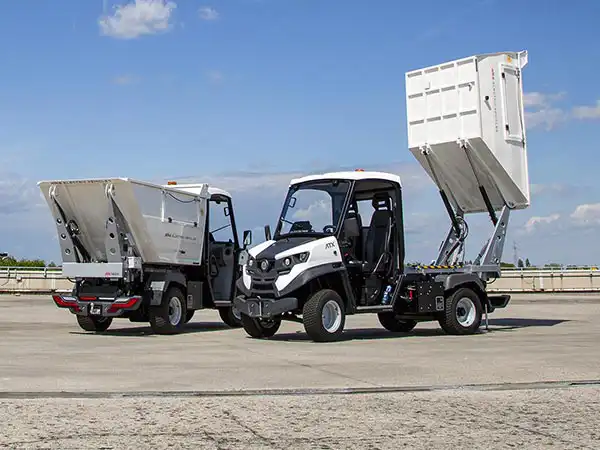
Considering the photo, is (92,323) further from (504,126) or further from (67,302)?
(504,126)

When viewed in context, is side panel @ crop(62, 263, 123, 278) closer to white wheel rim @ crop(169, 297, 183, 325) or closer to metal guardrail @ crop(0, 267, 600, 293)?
white wheel rim @ crop(169, 297, 183, 325)

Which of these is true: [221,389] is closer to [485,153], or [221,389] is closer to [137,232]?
[137,232]

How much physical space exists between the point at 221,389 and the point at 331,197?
23.9 ft

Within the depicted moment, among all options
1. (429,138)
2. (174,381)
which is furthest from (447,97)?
(174,381)

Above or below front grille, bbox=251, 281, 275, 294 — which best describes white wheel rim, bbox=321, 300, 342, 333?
below

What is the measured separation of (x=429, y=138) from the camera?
695 inches

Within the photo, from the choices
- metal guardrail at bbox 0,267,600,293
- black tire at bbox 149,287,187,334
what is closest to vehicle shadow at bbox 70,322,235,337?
black tire at bbox 149,287,187,334

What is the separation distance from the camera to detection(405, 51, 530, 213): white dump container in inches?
671

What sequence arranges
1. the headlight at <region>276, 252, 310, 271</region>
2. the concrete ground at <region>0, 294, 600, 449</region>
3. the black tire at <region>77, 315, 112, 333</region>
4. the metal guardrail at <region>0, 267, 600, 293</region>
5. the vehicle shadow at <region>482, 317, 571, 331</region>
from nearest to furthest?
the concrete ground at <region>0, 294, 600, 449</region> → the headlight at <region>276, 252, 310, 271</region> → the black tire at <region>77, 315, 112, 333</region> → the vehicle shadow at <region>482, 317, 571, 331</region> → the metal guardrail at <region>0, 267, 600, 293</region>

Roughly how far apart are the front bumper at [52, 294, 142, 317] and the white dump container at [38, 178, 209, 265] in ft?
2.89

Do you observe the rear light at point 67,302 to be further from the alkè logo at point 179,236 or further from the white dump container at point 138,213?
the alkè logo at point 179,236

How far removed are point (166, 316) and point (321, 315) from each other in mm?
3785

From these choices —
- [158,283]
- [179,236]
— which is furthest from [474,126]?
[158,283]

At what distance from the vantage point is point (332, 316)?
1462cm
